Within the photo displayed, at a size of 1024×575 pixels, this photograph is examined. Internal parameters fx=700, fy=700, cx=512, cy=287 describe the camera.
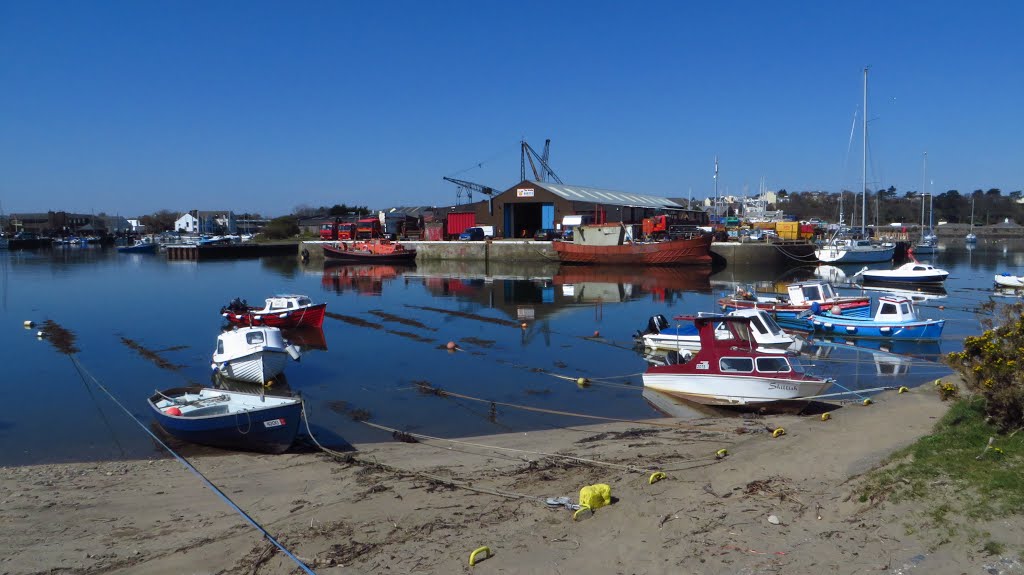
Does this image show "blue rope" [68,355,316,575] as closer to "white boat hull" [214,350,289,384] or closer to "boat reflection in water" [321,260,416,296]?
"white boat hull" [214,350,289,384]

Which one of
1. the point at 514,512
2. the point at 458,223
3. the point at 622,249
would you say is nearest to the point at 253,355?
the point at 514,512

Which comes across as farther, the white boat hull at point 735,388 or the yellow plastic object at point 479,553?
the white boat hull at point 735,388

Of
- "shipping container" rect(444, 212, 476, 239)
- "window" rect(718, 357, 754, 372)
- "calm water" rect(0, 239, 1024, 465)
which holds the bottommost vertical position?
"calm water" rect(0, 239, 1024, 465)

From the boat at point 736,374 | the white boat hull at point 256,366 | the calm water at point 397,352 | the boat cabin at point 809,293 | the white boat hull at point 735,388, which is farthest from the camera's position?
the boat cabin at point 809,293

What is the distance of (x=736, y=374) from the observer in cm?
1579

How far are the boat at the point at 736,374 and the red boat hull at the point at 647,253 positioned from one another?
46285 mm

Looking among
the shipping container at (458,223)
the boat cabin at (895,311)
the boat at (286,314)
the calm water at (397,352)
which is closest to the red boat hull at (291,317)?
the boat at (286,314)

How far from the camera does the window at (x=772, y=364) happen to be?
15695mm

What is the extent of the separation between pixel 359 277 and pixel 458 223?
2801cm

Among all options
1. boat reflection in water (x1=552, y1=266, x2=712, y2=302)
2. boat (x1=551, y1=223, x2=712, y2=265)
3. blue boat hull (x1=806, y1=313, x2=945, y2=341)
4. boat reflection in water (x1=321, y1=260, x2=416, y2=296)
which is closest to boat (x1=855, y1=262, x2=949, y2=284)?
boat reflection in water (x1=552, y1=266, x2=712, y2=302)

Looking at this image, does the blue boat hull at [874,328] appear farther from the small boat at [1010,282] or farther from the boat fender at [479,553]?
the boat fender at [479,553]

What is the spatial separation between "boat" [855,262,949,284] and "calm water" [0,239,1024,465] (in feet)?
4.51

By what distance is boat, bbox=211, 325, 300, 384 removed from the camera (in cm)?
1925

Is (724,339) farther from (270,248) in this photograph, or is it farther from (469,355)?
(270,248)
